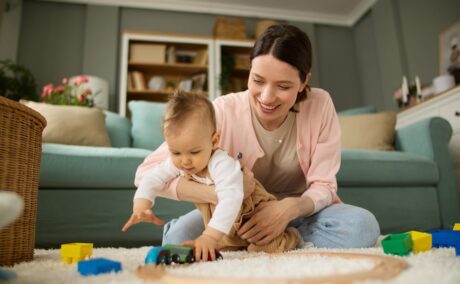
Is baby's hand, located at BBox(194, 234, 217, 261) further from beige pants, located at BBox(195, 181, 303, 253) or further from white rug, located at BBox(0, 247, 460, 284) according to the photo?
beige pants, located at BBox(195, 181, 303, 253)

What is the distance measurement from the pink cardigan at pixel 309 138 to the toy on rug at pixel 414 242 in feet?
0.85

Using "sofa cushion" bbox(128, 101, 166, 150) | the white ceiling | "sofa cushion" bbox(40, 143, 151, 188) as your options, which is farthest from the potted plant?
"sofa cushion" bbox(40, 143, 151, 188)

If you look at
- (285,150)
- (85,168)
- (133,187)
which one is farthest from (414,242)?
(85,168)

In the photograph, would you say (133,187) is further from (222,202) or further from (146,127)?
(222,202)

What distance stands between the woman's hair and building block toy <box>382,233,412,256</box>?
1.62ft

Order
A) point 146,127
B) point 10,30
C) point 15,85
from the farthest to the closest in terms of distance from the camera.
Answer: point 10,30 → point 15,85 → point 146,127

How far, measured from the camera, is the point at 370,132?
2.09m

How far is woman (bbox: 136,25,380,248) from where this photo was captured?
3.18 feet

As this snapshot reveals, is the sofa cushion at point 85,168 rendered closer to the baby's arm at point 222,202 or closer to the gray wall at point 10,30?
the baby's arm at point 222,202

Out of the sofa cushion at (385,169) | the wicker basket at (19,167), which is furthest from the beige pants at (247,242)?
the sofa cushion at (385,169)

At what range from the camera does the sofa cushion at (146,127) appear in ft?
6.71

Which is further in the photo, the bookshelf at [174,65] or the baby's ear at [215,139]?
the bookshelf at [174,65]

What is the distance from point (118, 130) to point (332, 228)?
4.77 feet

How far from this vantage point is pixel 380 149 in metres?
2.03
